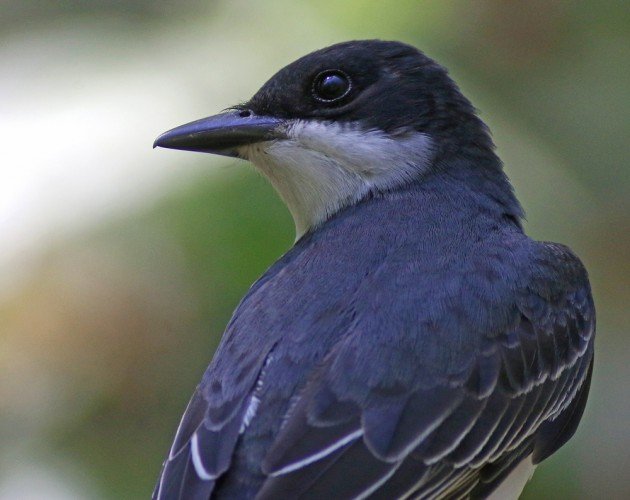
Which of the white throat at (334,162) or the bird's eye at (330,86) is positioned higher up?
the bird's eye at (330,86)

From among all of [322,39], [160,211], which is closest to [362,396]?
[160,211]

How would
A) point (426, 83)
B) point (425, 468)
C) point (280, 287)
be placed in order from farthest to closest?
point (426, 83) < point (280, 287) < point (425, 468)

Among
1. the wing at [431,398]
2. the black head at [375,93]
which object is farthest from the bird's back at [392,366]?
the black head at [375,93]

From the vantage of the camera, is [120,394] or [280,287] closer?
[280,287]

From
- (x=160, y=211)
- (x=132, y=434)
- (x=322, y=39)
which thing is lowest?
(x=132, y=434)

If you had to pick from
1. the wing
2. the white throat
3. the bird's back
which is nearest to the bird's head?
the white throat

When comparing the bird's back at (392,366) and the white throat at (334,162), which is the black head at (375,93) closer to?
the white throat at (334,162)

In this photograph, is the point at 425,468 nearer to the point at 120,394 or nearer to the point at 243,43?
the point at 120,394
